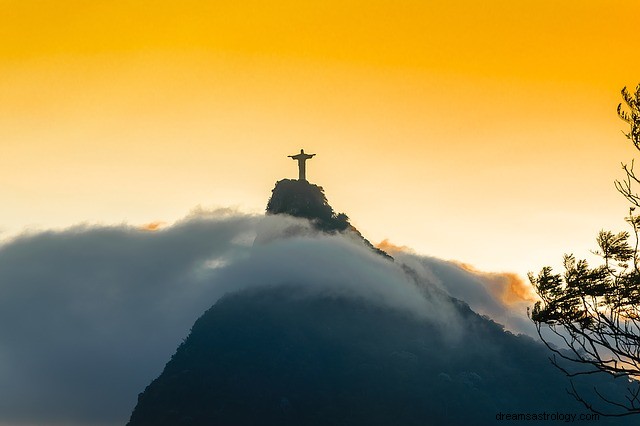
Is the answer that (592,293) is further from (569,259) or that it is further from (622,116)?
(622,116)

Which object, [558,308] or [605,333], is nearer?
[605,333]

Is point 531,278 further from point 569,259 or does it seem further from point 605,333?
point 605,333

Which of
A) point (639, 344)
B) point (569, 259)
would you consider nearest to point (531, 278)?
point (569, 259)

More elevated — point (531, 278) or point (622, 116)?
point (622, 116)

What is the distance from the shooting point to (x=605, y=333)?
87.5ft

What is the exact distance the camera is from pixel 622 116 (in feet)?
94.6

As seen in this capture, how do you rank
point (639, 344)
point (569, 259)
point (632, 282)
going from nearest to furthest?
1. point (639, 344)
2. point (632, 282)
3. point (569, 259)

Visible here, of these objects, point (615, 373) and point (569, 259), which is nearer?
point (615, 373)

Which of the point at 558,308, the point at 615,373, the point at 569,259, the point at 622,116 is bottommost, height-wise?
the point at 615,373

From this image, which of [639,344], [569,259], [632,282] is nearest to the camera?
[639,344]

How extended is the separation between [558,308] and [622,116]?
7113 millimetres

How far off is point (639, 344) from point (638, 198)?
485 cm

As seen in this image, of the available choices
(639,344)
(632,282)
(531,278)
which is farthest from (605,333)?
(531,278)

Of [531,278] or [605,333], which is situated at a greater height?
[531,278]
